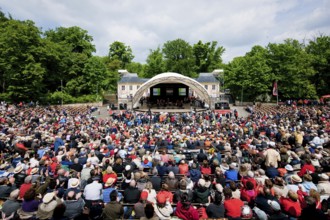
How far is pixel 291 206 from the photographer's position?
12.1 ft

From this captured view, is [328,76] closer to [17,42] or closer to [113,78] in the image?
[113,78]

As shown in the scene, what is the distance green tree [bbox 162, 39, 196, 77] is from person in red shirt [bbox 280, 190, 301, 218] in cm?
4826

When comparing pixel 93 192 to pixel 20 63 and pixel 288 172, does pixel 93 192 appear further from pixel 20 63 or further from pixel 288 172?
pixel 20 63

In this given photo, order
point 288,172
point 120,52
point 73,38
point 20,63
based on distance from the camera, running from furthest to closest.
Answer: point 120,52
point 73,38
point 20,63
point 288,172

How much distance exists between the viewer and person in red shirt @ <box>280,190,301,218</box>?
12.0ft

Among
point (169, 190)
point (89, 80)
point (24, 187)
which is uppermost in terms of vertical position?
point (89, 80)

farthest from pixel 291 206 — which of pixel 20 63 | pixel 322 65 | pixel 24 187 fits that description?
pixel 322 65

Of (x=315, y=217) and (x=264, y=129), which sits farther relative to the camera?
(x=264, y=129)

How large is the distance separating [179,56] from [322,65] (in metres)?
34.6

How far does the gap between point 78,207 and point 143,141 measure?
268 inches

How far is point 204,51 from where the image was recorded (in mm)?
57375

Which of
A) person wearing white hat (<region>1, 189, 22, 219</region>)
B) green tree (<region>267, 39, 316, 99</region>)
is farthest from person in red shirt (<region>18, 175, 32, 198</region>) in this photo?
green tree (<region>267, 39, 316, 99</region>)

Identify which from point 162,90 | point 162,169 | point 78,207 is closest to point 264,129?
point 162,169

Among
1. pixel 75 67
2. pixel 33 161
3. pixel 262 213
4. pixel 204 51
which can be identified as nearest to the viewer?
pixel 262 213
